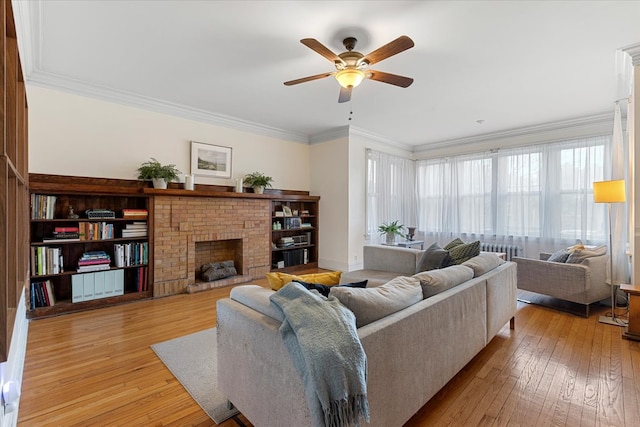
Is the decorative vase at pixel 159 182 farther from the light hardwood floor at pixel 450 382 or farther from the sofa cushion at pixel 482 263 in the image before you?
the sofa cushion at pixel 482 263

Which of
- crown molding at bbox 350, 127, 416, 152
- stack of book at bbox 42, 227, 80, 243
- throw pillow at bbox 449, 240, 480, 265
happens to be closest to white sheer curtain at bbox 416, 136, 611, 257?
crown molding at bbox 350, 127, 416, 152

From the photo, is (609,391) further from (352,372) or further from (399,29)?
(399,29)

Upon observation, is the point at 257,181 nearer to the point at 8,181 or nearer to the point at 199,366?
the point at 199,366

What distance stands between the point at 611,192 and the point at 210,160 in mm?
5154

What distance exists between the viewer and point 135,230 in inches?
152

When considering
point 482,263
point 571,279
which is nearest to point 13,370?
point 482,263

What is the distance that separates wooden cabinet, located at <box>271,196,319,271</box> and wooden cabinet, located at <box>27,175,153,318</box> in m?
2.15

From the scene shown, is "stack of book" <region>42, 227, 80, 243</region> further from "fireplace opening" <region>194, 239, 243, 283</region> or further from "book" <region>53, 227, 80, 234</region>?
"fireplace opening" <region>194, 239, 243, 283</region>

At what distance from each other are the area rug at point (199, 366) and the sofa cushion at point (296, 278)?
842mm

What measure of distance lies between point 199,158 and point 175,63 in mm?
1718

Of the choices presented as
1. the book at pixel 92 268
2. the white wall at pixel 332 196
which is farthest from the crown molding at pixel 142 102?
the book at pixel 92 268

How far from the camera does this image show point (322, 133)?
5.82 m

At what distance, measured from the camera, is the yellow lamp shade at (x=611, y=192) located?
10.3 ft

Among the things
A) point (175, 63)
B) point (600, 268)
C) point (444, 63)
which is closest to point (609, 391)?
point (600, 268)
